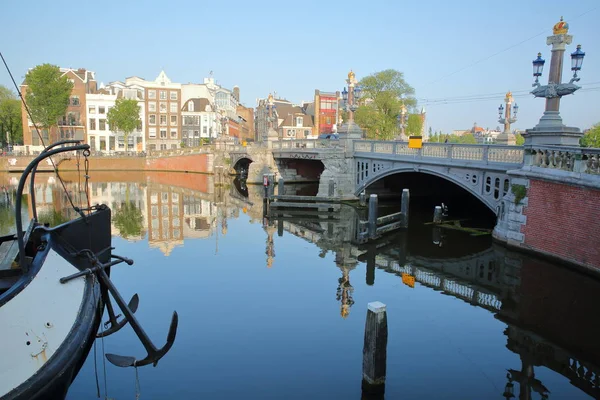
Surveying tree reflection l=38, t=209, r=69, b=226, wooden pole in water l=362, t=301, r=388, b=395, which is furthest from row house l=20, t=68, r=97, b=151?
wooden pole in water l=362, t=301, r=388, b=395

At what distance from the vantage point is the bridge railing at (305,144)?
31.7 metres

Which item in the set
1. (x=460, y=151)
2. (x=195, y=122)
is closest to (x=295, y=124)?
(x=195, y=122)

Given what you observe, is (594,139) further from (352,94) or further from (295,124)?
(295,124)

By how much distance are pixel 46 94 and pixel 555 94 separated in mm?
55818

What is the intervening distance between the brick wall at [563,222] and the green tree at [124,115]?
5429cm

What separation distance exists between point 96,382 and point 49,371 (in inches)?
73.6

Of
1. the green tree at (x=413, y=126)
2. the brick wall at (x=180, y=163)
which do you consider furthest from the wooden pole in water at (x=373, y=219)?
the green tree at (x=413, y=126)

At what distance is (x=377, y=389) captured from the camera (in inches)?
310

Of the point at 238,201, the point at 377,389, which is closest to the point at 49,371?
the point at 377,389

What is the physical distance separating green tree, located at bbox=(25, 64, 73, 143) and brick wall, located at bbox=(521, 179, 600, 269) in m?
54.9

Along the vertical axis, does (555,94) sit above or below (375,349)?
above

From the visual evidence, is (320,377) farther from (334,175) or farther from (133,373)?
(334,175)

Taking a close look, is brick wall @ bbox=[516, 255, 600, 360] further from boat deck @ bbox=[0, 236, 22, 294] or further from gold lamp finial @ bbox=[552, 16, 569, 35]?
boat deck @ bbox=[0, 236, 22, 294]

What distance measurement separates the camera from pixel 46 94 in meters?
54.5
